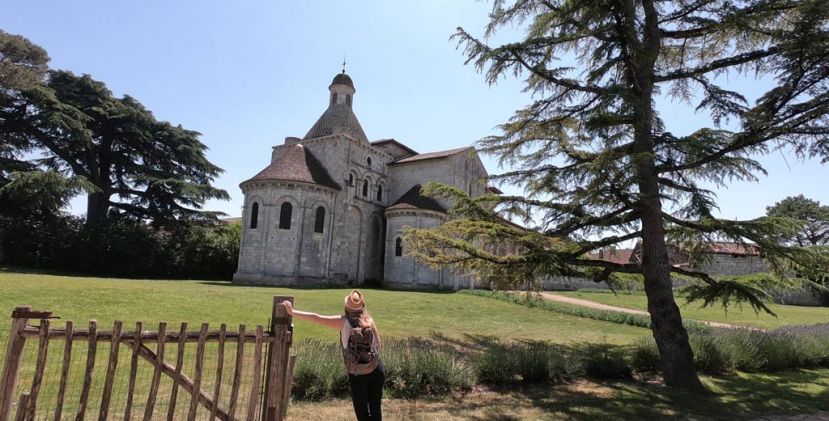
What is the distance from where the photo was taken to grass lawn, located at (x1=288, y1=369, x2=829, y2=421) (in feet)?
20.4

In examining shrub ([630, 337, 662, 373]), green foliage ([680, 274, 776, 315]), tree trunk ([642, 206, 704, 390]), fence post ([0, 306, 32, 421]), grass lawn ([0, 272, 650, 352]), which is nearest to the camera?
fence post ([0, 306, 32, 421])

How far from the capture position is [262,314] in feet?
44.3

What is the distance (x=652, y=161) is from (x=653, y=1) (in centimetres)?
354

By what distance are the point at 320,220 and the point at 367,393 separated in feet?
89.0

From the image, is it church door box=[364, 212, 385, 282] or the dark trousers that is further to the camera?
church door box=[364, 212, 385, 282]

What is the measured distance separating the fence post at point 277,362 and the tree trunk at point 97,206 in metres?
36.8

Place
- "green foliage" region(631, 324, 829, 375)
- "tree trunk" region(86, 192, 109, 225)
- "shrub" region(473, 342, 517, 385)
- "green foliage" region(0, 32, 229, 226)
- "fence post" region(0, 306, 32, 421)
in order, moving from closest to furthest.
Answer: "fence post" region(0, 306, 32, 421) < "shrub" region(473, 342, 517, 385) < "green foliage" region(631, 324, 829, 375) < "green foliage" region(0, 32, 229, 226) < "tree trunk" region(86, 192, 109, 225)

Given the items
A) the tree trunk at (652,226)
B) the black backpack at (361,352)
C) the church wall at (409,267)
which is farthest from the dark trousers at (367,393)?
Answer: the church wall at (409,267)

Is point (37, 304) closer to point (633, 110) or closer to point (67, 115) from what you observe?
point (633, 110)

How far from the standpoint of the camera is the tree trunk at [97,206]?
113 feet

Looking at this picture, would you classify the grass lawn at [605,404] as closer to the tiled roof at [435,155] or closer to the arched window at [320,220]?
the arched window at [320,220]

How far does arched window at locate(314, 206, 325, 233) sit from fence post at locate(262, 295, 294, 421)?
2656 cm

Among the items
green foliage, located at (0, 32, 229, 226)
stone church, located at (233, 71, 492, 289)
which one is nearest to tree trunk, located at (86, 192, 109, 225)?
green foliage, located at (0, 32, 229, 226)

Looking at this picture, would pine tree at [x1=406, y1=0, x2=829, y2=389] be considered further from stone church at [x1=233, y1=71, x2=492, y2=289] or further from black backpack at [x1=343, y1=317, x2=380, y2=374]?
stone church at [x1=233, y1=71, x2=492, y2=289]
